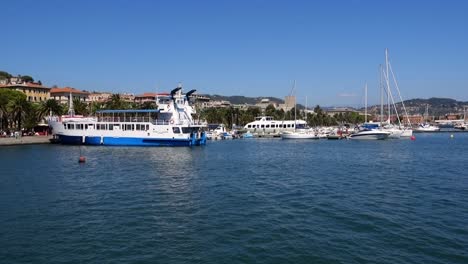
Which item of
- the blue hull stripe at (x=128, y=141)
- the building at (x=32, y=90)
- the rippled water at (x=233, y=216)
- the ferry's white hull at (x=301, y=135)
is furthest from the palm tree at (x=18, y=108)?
the ferry's white hull at (x=301, y=135)

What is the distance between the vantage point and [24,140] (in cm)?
7962

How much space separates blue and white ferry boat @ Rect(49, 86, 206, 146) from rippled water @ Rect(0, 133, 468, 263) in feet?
110

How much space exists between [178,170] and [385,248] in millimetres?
27982

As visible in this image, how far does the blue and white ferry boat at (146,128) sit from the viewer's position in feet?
245

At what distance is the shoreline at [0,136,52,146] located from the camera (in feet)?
248

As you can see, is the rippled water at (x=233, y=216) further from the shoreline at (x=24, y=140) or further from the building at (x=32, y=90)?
the building at (x=32, y=90)

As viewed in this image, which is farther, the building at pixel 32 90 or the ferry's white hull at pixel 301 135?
the building at pixel 32 90

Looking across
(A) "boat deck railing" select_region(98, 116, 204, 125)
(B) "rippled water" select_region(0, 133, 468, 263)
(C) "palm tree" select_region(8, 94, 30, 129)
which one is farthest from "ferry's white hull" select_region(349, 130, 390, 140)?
(C) "palm tree" select_region(8, 94, 30, 129)

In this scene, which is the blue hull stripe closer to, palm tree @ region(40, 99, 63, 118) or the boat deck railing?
the boat deck railing

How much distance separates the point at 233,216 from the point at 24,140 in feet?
230

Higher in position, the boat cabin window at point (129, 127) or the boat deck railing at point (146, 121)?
the boat deck railing at point (146, 121)

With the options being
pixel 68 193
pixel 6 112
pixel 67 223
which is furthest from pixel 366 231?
pixel 6 112

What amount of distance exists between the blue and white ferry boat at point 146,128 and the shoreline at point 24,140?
4.22m

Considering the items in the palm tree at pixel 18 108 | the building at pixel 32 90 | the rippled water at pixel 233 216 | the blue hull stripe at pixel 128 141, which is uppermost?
the building at pixel 32 90
